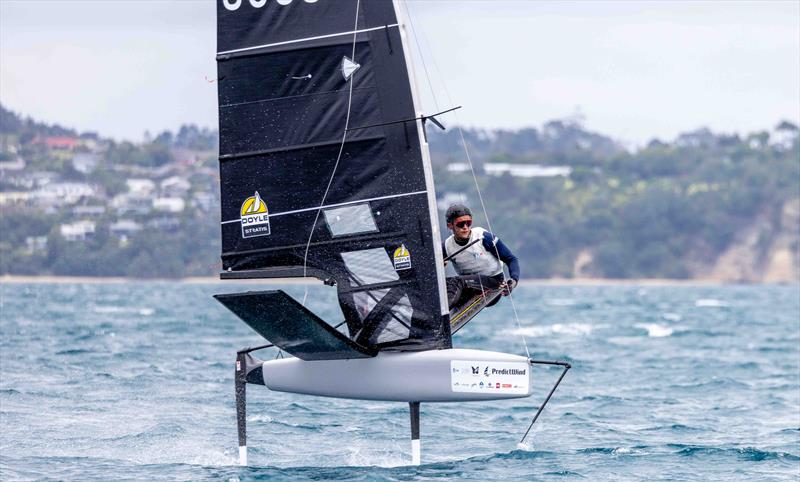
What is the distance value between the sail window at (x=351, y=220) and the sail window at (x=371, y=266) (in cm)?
16

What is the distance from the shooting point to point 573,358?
22.6 m

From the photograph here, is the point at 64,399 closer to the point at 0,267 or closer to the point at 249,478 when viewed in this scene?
the point at 249,478

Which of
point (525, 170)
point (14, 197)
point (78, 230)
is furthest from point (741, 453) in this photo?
point (525, 170)

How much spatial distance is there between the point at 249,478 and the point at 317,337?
1132 mm

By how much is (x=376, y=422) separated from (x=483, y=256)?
3141 millimetres

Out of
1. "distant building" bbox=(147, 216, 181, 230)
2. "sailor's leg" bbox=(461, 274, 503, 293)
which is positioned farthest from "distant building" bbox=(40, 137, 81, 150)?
"sailor's leg" bbox=(461, 274, 503, 293)

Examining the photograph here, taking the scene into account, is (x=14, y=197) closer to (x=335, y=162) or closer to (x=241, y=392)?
(x=241, y=392)

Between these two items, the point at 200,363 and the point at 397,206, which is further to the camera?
the point at 200,363

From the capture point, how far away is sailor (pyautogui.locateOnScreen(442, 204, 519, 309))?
11.4 m

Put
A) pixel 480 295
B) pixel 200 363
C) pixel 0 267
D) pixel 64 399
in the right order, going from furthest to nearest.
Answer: pixel 0 267
pixel 200 363
pixel 64 399
pixel 480 295

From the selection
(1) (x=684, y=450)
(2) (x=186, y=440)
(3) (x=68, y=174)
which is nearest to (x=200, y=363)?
(2) (x=186, y=440)

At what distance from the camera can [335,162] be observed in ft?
36.5

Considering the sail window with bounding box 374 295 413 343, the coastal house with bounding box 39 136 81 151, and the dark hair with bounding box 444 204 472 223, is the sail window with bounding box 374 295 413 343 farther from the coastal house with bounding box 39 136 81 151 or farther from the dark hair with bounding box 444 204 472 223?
the coastal house with bounding box 39 136 81 151

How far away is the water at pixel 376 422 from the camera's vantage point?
11.6 metres
